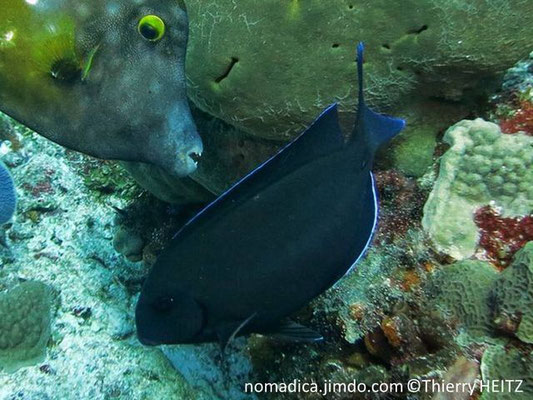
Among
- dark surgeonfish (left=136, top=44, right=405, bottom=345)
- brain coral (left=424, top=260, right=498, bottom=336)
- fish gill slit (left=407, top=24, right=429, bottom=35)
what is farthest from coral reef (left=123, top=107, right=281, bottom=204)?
brain coral (left=424, top=260, right=498, bottom=336)

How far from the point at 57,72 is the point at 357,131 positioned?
4.19 ft

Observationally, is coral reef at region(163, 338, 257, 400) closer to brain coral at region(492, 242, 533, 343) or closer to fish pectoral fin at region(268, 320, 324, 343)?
fish pectoral fin at region(268, 320, 324, 343)

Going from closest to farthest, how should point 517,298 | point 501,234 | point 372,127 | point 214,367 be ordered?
1. point 372,127
2. point 517,298
3. point 501,234
4. point 214,367

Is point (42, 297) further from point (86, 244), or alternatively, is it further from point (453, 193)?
point (453, 193)

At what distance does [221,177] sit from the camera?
307 cm

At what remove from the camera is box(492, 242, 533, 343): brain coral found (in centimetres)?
181

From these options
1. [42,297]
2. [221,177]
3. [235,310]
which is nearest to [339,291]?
[235,310]

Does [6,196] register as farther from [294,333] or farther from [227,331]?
[294,333]

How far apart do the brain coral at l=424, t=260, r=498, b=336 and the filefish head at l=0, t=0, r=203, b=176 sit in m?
1.39

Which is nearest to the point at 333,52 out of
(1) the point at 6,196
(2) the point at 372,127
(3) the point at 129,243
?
(2) the point at 372,127

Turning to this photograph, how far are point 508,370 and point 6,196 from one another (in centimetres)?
376

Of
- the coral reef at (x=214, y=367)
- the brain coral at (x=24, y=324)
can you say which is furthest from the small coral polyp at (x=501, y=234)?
the brain coral at (x=24, y=324)

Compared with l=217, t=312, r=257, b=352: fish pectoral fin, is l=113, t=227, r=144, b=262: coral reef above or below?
above

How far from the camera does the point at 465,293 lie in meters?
1.99
